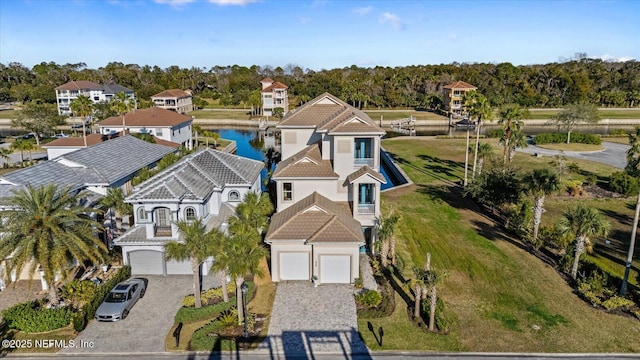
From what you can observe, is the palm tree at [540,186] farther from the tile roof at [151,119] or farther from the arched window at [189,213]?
the tile roof at [151,119]

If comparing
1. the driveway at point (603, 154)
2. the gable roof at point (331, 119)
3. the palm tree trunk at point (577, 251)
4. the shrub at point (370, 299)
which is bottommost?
the shrub at point (370, 299)

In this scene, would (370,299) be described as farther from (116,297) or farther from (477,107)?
(477,107)

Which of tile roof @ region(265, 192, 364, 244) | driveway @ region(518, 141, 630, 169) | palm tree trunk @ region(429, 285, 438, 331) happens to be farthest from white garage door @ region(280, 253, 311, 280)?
driveway @ region(518, 141, 630, 169)

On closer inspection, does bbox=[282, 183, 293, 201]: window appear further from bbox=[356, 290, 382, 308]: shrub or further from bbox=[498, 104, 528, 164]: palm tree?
bbox=[498, 104, 528, 164]: palm tree

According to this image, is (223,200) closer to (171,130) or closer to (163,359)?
(163,359)

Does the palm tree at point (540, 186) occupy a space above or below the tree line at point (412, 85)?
below

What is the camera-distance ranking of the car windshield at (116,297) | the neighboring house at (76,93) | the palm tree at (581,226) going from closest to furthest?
the car windshield at (116,297) < the palm tree at (581,226) < the neighboring house at (76,93)

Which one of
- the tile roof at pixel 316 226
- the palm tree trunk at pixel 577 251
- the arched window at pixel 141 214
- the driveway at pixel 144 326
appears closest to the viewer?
the driveway at pixel 144 326

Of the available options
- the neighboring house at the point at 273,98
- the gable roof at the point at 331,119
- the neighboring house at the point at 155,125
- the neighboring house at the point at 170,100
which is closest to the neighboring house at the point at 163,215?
the gable roof at the point at 331,119
